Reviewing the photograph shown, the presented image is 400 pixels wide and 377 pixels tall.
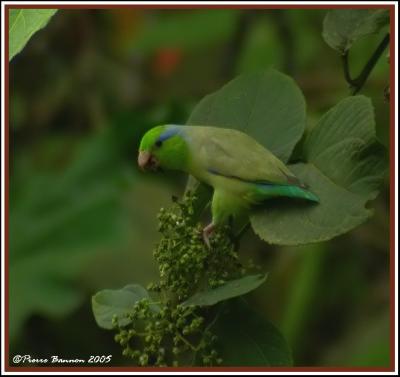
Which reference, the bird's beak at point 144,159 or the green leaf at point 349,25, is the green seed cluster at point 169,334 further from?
the green leaf at point 349,25

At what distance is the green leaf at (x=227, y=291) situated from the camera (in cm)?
103

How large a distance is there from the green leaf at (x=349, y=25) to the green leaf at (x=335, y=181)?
0.19m

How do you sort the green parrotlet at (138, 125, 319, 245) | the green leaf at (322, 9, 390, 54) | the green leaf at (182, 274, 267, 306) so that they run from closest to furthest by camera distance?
the green leaf at (182, 274, 267, 306) < the green parrotlet at (138, 125, 319, 245) < the green leaf at (322, 9, 390, 54)

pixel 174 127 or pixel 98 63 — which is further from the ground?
pixel 174 127

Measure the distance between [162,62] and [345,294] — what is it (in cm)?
135

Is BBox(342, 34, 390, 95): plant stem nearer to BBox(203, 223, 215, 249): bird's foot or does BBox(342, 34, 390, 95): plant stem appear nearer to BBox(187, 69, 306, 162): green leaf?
BBox(187, 69, 306, 162): green leaf

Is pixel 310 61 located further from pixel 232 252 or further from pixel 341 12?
pixel 232 252

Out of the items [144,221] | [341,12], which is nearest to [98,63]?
[144,221]

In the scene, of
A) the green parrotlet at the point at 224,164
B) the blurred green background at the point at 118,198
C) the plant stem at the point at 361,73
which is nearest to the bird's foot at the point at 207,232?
the green parrotlet at the point at 224,164

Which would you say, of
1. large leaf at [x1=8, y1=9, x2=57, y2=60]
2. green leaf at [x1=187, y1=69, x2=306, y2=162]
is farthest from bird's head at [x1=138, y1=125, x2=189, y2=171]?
large leaf at [x1=8, y1=9, x2=57, y2=60]

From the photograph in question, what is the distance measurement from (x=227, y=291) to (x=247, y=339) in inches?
5.6

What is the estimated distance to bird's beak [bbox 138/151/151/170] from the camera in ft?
3.81

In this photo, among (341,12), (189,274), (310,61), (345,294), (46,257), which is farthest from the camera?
(310,61)

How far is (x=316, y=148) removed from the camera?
3.85 ft
